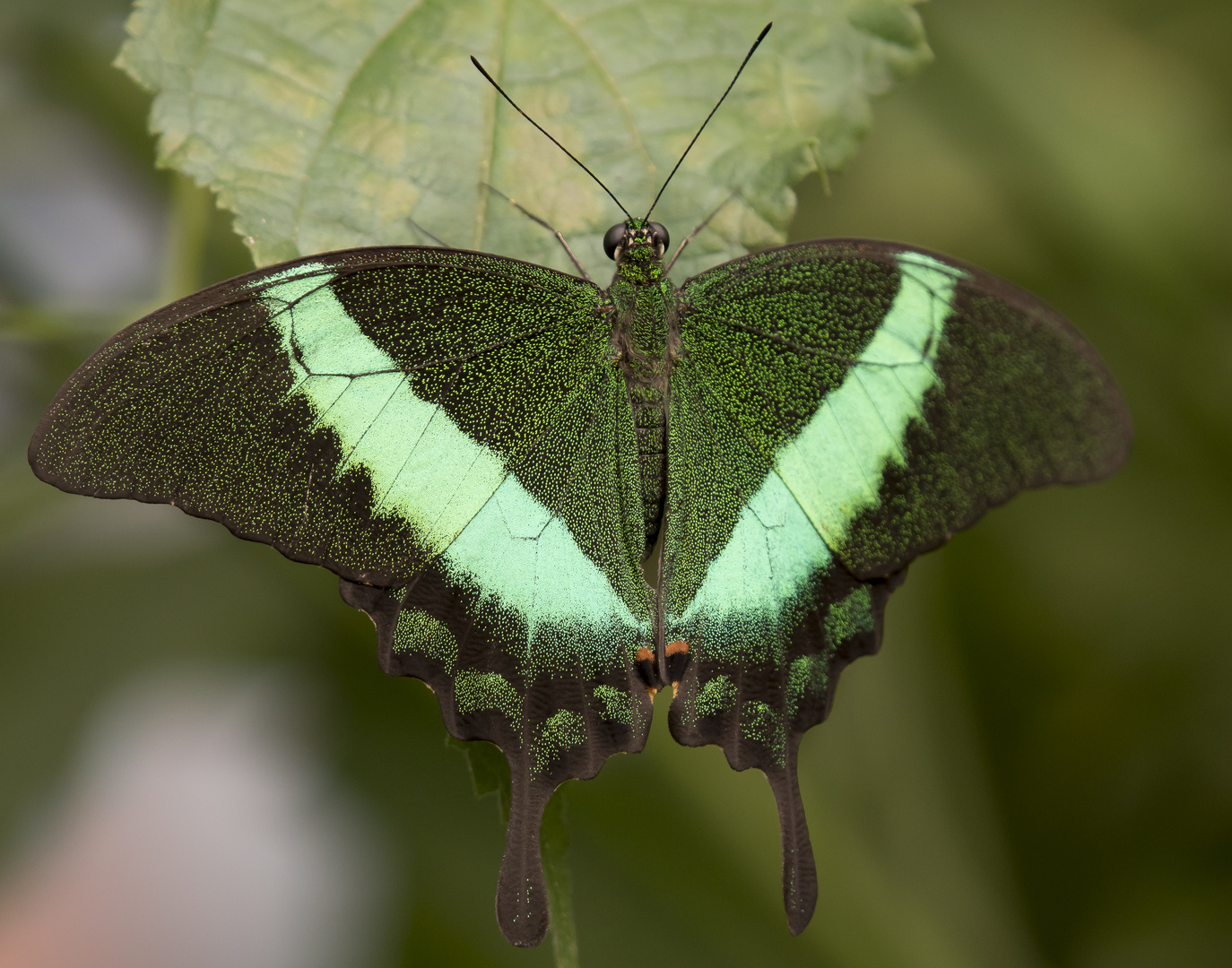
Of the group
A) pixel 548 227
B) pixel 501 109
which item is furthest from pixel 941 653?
pixel 501 109

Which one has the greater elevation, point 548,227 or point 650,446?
point 548,227

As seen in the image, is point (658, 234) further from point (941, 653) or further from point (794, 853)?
point (941, 653)

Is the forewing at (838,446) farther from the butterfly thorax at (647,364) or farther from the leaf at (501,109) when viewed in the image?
the leaf at (501,109)

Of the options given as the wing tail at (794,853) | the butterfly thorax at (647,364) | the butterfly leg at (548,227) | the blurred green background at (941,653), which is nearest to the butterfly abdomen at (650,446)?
the butterfly thorax at (647,364)

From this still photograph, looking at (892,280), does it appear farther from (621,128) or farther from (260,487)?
(260,487)

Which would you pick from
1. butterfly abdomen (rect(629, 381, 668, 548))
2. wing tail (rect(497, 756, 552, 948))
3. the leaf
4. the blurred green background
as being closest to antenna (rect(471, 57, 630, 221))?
the leaf

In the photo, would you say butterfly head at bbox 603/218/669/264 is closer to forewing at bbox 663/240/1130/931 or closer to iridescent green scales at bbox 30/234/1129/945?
iridescent green scales at bbox 30/234/1129/945

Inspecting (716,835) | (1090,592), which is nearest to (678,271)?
(716,835)
